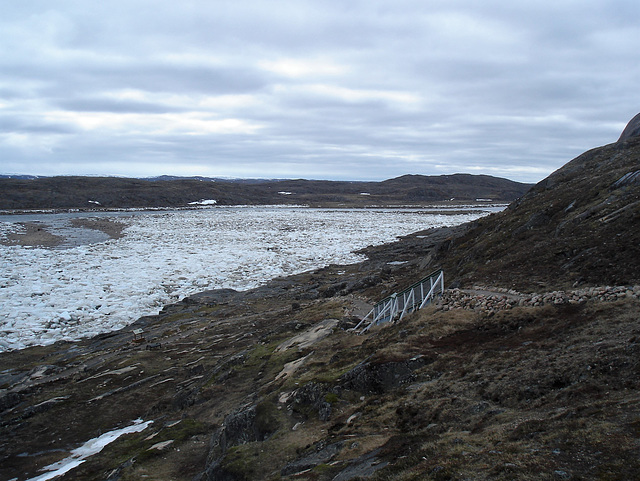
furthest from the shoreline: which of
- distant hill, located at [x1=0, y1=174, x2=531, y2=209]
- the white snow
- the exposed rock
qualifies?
the exposed rock

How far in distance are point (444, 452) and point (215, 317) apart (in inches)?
712

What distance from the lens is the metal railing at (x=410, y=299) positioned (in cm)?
1538

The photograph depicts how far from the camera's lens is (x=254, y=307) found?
963 inches

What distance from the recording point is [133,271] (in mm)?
32844

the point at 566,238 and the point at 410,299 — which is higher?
the point at 566,238

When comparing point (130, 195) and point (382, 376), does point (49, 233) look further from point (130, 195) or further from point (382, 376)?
point (130, 195)

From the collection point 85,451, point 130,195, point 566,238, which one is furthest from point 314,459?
point 130,195

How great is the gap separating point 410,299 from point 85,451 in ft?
35.5

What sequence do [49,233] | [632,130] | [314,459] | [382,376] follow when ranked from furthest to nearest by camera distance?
1. [49,233]
2. [632,130]
3. [382,376]
4. [314,459]

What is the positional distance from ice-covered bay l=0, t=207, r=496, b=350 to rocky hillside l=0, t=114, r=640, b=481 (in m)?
3.11

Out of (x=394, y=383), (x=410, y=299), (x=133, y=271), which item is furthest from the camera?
Result: (x=133, y=271)

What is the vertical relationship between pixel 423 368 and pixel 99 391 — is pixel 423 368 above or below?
above

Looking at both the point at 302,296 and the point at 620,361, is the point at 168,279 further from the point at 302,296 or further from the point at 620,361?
the point at 620,361

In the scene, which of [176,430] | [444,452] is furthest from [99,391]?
[444,452]
